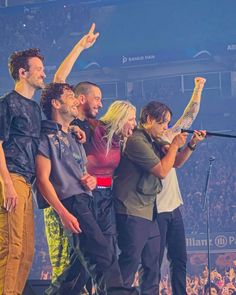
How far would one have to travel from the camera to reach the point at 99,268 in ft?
12.0

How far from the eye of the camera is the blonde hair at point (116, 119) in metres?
4.16

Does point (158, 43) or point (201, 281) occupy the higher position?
point (158, 43)

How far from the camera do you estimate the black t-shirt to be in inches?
146

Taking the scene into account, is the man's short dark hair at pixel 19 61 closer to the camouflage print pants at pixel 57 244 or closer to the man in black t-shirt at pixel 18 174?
the man in black t-shirt at pixel 18 174

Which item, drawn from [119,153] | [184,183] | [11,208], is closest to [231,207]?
[184,183]

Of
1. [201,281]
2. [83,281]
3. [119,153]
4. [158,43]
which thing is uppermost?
[158,43]

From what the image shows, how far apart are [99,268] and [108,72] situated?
960cm

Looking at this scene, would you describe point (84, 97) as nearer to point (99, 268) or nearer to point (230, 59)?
point (99, 268)

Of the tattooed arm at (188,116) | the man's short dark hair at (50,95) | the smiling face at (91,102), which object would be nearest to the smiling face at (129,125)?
the smiling face at (91,102)

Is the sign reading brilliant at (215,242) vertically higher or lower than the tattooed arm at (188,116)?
lower

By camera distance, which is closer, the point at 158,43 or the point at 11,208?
the point at 11,208

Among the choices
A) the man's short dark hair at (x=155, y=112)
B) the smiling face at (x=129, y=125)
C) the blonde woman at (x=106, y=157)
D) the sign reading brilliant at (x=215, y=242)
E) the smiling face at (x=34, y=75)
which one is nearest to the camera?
the smiling face at (x=34, y=75)

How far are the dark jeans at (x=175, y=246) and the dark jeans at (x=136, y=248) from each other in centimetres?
28

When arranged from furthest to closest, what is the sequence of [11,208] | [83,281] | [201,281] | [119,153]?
[201,281] → [119,153] → [83,281] → [11,208]
